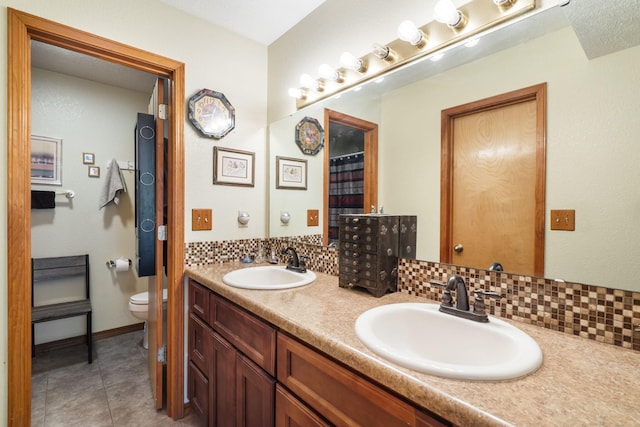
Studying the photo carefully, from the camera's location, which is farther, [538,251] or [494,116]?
[494,116]

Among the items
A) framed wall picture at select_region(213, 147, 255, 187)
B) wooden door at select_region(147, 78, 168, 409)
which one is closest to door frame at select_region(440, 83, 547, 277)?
framed wall picture at select_region(213, 147, 255, 187)

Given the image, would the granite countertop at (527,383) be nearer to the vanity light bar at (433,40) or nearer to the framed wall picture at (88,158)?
→ the vanity light bar at (433,40)

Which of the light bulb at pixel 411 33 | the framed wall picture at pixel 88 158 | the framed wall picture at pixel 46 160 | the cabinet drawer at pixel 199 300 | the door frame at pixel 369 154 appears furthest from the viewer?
the framed wall picture at pixel 88 158

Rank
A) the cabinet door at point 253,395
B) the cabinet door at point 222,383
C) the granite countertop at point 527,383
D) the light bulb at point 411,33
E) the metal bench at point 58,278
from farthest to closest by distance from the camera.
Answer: the metal bench at point 58,278 < the cabinet door at point 222,383 < the light bulb at point 411,33 < the cabinet door at point 253,395 < the granite countertop at point 527,383

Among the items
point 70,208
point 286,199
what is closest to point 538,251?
point 286,199

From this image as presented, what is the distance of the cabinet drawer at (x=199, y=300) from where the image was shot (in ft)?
4.93

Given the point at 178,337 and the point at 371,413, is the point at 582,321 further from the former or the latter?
the point at 178,337

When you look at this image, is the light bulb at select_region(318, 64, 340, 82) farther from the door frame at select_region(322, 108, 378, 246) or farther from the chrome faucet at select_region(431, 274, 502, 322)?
the chrome faucet at select_region(431, 274, 502, 322)

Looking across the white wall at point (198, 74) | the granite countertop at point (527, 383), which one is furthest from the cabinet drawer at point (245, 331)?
the white wall at point (198, 74)

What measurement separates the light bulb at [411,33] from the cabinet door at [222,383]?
1.46 metres

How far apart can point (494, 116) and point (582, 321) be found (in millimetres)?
684

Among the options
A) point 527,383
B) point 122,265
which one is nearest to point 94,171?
point 122,265

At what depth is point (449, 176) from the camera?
3.77 ft

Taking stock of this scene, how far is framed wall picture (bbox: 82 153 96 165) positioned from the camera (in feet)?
8.66
